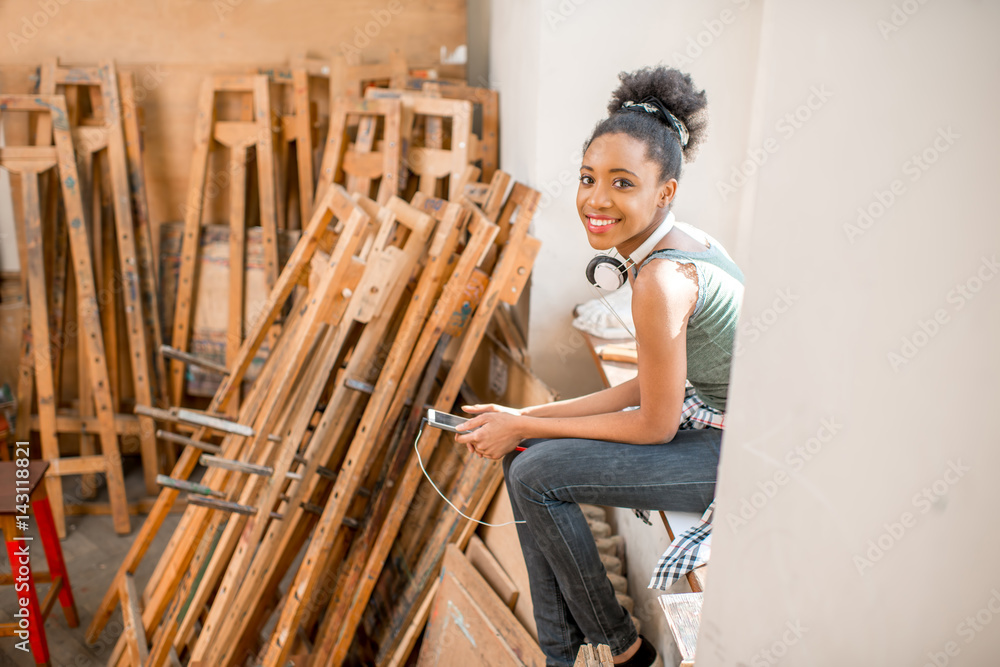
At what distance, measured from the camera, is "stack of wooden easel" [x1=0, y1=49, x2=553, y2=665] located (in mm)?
2227

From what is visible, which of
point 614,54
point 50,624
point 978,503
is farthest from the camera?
point 50,624

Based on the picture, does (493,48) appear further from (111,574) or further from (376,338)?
(111,574)

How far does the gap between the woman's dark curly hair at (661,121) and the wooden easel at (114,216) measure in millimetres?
2779

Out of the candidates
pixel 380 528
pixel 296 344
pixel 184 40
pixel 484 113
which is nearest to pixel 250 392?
pixel 296 344

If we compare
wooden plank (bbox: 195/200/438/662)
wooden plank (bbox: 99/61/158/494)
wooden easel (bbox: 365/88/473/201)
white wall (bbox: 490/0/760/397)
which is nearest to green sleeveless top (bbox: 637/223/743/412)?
wooden plank (bbox: 195/200/438/662)

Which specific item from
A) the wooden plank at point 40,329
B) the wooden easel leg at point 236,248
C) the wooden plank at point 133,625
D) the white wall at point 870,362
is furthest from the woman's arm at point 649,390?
the wooden plank at point 40,329

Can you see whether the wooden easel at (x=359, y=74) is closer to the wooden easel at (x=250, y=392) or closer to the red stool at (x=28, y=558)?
the wooden easel at (x=250, y=392)

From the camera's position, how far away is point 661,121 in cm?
151

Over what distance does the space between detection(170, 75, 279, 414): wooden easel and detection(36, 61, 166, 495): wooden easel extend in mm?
166

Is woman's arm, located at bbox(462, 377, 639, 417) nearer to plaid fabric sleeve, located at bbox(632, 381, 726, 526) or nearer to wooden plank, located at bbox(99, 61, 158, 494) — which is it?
plaid fabric sleeve, located at bbox(632, 381, 726, 526)

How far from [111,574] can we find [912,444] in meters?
3.40

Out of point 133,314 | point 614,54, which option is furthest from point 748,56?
point 133,314

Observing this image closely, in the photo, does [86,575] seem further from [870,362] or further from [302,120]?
[870,362]

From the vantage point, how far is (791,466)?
71 centimetres
